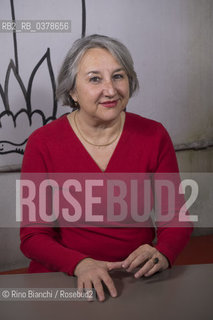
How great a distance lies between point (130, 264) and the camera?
1.11 metres

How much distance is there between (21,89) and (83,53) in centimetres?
131

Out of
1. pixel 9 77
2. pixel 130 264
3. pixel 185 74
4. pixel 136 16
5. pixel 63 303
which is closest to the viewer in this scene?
pixel 63 303

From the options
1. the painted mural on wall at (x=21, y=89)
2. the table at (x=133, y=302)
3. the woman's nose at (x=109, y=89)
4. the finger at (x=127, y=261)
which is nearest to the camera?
the table at (x=133, y=302)

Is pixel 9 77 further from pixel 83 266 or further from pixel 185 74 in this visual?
pixel 83 266

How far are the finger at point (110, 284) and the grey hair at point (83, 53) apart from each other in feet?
2.40

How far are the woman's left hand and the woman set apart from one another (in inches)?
3.9

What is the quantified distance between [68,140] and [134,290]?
0.65m

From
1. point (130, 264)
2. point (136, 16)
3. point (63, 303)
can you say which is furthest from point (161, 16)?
point (63, 303)

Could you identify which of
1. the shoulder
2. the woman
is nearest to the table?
the woman

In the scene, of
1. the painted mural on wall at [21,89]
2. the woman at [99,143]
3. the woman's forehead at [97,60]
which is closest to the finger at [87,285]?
the woman at [99,143]

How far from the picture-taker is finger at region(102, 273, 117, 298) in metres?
0.96

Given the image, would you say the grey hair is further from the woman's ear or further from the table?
the table

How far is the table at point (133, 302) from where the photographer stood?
0.87 metres

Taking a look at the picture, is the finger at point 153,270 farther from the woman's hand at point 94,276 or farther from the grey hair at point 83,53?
the grey hair at point 83,53
